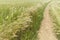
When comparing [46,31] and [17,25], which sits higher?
[17,25]

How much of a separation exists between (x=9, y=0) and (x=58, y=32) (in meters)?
3.17

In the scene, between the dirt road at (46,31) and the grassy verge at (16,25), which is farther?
the dirt road at (46,31)

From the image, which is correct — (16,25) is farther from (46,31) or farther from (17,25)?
(46,31)

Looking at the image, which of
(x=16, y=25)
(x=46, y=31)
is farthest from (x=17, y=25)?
(x=46, y=31)

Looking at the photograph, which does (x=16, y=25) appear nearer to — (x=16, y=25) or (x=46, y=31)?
(x=16, y=25)

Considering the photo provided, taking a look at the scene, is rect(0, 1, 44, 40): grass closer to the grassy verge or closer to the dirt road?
the grassy verge

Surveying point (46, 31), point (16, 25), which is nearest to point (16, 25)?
point (16, 25)

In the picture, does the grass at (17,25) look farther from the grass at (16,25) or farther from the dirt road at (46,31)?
the dirt road at (46,31)

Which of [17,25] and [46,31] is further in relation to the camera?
[46,31]

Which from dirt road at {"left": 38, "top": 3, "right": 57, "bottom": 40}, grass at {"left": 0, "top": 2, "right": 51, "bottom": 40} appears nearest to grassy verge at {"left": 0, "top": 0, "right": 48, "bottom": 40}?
grass at {"left": 0, "top": 2, "right": 51, "bottom": 40}

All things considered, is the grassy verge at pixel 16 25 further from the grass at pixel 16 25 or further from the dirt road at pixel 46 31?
the dirt road at pixel 46 31

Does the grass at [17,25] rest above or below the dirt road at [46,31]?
above

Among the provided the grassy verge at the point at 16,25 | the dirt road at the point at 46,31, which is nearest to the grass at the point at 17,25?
the grassy verge at the point at 16,25

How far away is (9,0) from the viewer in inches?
408
